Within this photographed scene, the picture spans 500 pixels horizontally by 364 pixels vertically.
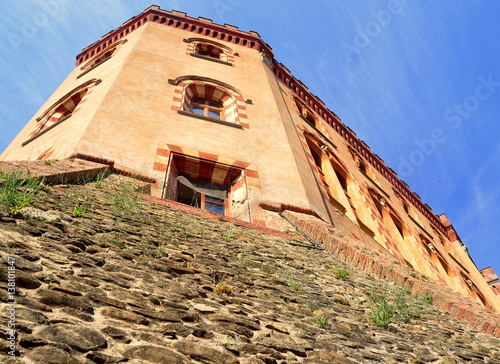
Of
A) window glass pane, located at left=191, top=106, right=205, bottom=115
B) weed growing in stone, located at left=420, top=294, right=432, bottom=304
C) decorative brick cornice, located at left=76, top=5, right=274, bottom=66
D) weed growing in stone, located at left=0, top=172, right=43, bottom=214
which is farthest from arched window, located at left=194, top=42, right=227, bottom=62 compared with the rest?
weed growing in stone, located at left=420, top=294, right=432, bottom=304

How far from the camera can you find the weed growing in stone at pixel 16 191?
12.3 feet

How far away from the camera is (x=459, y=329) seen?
4.95 metres

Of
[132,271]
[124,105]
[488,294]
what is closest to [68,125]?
[124,105]

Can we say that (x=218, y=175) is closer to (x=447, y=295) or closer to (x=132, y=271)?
(x=447, y=295)

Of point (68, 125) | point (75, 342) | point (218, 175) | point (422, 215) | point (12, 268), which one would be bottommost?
point (75, 342)

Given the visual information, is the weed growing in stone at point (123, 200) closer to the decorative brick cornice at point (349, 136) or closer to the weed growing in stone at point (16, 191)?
the weed growing in stone at point (16, 191)

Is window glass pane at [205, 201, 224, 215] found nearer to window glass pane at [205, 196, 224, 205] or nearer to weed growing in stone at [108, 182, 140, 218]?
window glass pane at [205, 196, 224, 205]

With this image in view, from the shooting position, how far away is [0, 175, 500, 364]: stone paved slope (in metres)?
2.44

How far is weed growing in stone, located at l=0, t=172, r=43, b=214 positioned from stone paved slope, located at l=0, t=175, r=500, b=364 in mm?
108

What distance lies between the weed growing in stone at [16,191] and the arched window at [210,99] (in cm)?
614

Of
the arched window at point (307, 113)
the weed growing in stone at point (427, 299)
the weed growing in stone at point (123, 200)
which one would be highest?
the arched window at point (307, 113)

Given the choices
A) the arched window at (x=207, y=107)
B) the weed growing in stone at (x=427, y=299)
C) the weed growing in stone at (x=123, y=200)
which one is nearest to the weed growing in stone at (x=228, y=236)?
the weed growing in stone at (x=123, y=200)

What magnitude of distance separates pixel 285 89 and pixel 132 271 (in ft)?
44.7

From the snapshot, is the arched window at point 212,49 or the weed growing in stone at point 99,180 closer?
the weed growing in stone at point 99,180
